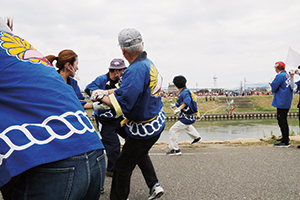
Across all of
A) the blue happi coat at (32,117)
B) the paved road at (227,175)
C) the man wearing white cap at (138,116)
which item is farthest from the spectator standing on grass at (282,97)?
the blue happi coat at (32,117)

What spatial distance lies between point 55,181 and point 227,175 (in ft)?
11.1

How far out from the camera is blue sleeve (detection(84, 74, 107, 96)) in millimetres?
4249

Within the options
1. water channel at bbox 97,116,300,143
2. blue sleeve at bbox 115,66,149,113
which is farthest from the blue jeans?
water channel at bbox 97,116,300,143

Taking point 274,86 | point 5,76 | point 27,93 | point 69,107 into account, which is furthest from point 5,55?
point 274,86

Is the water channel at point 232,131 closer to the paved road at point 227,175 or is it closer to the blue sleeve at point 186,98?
the blue sleeve at point 186,98

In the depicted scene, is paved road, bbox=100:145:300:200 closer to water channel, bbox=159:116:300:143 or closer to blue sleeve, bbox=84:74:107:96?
blue sleeve, bbox=84:74:107:96

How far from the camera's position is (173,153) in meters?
5.78

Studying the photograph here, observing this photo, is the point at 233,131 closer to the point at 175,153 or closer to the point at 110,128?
the point at 175,153

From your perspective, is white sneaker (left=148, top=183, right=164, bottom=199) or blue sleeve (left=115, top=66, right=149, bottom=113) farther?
white sneaker (left=148, top=183, right=164, bottom=199)

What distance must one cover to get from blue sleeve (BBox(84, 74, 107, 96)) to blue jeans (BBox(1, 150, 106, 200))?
10.1 feet

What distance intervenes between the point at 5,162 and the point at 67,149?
264 mm

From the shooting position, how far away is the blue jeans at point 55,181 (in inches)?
45.0

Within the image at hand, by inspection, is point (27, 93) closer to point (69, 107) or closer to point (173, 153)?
point (69, 107)

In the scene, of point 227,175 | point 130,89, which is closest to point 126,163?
point 130,89
